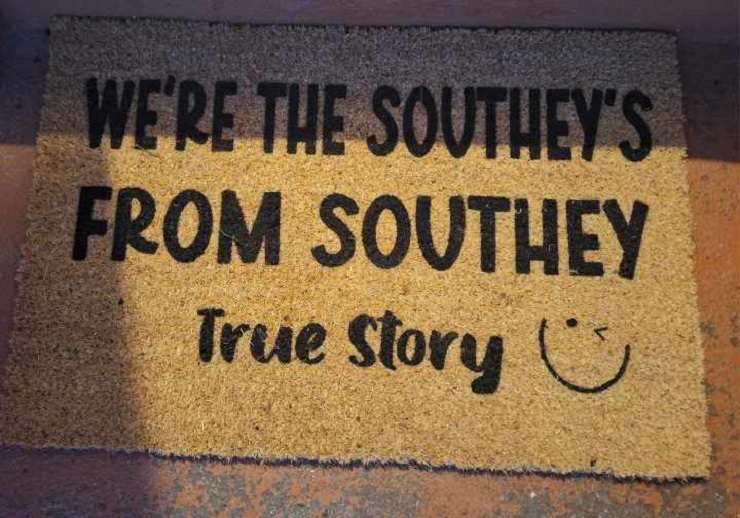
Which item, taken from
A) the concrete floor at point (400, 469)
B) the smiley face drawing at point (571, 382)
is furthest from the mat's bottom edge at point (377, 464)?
the smiley face drawing at point (571, 382)

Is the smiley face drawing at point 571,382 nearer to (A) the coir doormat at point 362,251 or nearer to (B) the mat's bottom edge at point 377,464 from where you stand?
(A) the coir doormat at point 362,251

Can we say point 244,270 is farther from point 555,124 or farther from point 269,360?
point 555,124

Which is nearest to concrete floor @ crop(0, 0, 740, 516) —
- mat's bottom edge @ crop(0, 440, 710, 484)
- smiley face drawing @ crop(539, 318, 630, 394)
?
mat's bottom edge @ crop(0, 440, 710, 484)

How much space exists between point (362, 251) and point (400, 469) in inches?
20.0

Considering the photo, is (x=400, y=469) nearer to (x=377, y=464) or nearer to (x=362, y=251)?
(x=377, y=464)

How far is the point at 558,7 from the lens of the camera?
5.58 feet

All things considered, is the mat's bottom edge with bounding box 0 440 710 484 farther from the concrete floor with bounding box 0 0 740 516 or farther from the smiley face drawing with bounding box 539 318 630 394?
the smiley face drawing with bounding box 539 318 630 394

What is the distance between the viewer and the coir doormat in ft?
5.09

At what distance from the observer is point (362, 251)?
1.63 metres

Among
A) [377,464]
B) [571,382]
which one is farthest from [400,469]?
[571,382]

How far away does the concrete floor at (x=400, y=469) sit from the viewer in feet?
5.03

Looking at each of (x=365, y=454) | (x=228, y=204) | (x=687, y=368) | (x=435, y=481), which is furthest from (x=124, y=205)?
(x=687, y=368)

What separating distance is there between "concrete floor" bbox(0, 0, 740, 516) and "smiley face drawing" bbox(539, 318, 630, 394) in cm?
20

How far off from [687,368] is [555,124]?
656mm
